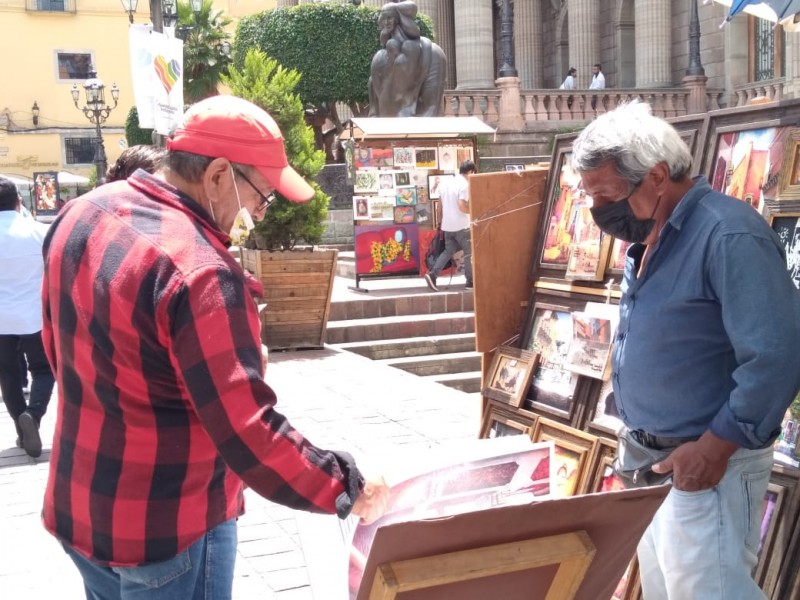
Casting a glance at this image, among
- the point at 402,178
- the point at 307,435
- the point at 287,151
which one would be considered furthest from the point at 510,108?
the point at 307,435

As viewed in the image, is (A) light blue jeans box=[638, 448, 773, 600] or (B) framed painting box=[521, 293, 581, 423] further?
(B) framed painting box=[521, 293, 581, 423]

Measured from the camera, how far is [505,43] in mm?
24797

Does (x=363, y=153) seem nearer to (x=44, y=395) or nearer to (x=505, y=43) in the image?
(x=44, y=395)

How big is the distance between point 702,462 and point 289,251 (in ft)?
26.7

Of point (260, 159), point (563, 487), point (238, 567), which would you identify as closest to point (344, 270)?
point (238, 567)

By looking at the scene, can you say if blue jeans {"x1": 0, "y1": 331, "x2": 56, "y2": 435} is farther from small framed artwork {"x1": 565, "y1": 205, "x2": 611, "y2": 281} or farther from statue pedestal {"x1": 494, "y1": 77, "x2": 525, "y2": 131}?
statue pedestal {"x1": 494, "y1": 77, "x2": 525, "y2": 131}

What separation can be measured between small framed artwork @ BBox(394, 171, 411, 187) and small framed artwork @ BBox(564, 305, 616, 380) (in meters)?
9.29

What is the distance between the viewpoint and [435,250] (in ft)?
42.9

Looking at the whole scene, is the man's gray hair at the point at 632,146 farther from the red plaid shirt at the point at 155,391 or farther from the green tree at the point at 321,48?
the green tree at the point at 321,48

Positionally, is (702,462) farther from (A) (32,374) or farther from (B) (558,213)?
(A) (32,374)

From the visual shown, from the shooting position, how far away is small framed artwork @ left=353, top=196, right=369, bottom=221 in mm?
12758

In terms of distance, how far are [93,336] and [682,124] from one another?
7.98ft

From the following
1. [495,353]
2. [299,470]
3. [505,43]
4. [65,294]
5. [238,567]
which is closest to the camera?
[299,470]

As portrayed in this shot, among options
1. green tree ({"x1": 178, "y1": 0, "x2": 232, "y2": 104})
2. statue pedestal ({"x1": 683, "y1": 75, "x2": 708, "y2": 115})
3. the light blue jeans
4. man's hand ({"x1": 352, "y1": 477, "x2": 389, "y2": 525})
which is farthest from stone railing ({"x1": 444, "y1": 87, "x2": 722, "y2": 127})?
man's hand ({"x1": 352, "y1": 477, "x2": 389, "y2": 525})
